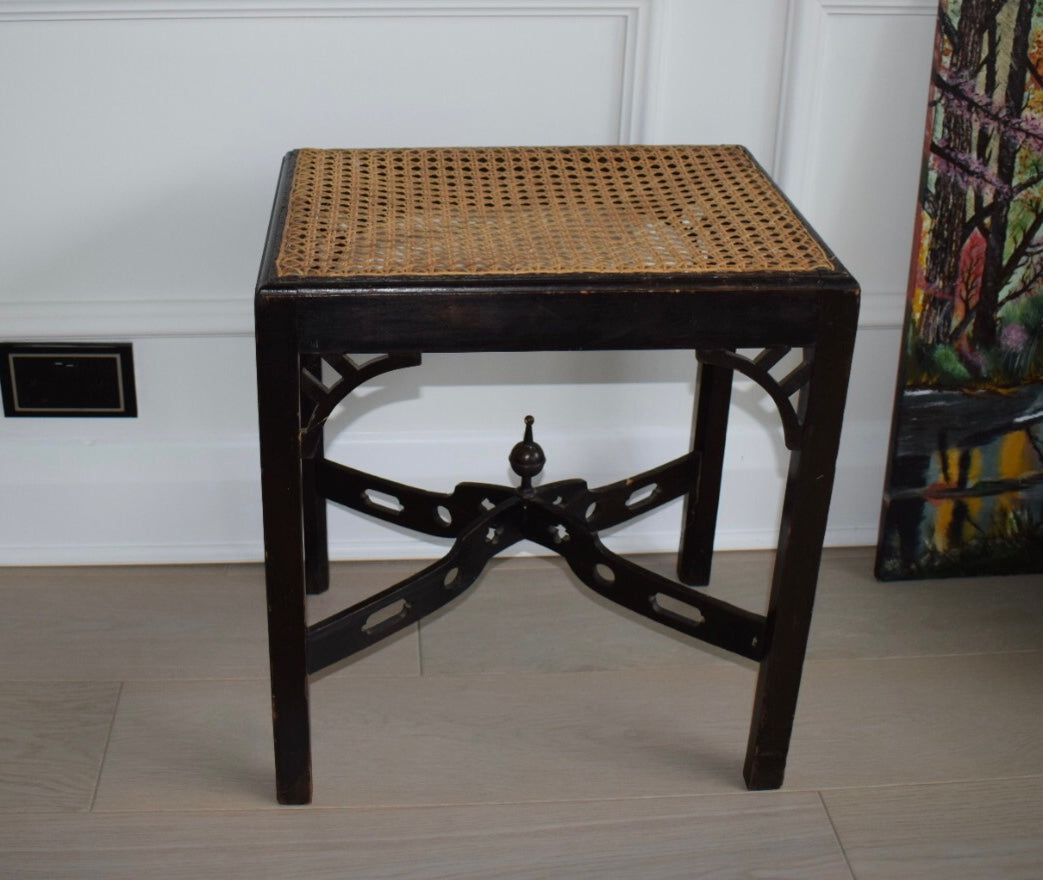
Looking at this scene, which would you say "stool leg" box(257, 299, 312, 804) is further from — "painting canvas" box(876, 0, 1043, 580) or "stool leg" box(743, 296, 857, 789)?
"painting canvas" box(876, 0, 1043, 580)

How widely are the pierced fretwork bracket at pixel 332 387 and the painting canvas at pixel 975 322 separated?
2.02 feet

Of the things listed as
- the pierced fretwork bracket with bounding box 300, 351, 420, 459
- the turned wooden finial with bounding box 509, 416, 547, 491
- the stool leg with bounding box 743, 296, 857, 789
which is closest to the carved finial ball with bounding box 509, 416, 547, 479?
the turned wooden finial with bounding box 509, 416, 547, 491

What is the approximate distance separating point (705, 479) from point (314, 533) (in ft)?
1.46

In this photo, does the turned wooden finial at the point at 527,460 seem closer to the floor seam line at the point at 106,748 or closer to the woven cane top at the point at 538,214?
the woven cane top at the point at 538,214

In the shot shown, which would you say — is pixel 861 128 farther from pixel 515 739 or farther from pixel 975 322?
pixel 515 739

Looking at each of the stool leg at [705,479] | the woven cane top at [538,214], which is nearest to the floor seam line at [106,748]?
the woven cane top at [538,214]

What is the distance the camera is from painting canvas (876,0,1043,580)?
1413mm

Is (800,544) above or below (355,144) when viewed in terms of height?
below

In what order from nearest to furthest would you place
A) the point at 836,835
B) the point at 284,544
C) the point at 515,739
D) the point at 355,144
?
the point at 284,544 → the point at 836,835 → the point at 515,739 → the point at 355,144

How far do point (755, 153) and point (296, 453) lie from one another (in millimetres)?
677

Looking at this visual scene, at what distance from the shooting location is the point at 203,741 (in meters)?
1.31

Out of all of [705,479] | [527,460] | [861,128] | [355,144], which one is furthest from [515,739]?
[861,128]

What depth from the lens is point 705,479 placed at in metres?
1.51

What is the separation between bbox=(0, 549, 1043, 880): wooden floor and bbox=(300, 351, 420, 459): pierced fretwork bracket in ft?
1.14
